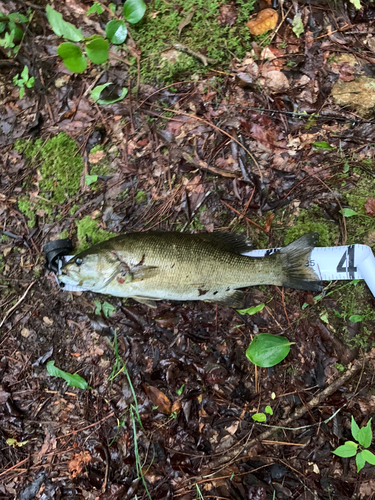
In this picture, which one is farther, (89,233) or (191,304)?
(89,233)

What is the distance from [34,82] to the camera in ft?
12.7

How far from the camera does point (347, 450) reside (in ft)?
10.1

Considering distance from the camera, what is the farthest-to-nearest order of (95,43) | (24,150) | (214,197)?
(24,150) < (214,197) < (95,43)

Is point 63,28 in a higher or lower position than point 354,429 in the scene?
higher

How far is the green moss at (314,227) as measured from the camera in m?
3.42

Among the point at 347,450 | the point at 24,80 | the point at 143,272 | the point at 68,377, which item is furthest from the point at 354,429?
the point at 24,80

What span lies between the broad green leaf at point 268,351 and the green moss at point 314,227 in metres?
1.13

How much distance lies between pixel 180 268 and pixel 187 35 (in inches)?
114

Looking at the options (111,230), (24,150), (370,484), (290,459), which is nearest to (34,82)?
(24,150)

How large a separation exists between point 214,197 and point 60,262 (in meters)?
2.04

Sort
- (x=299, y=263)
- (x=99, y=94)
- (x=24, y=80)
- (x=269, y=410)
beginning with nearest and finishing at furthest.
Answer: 1. (x=299, y=263)
2. (x=269, y=410)
3. (x=99, y=94)
4. (x=24, y=80)

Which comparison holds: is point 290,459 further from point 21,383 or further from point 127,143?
point 127,143

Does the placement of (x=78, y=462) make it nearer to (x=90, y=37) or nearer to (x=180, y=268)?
(x=180, y=268)

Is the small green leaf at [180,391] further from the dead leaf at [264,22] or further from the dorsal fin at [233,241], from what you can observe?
the dead leaf at [264,22]
